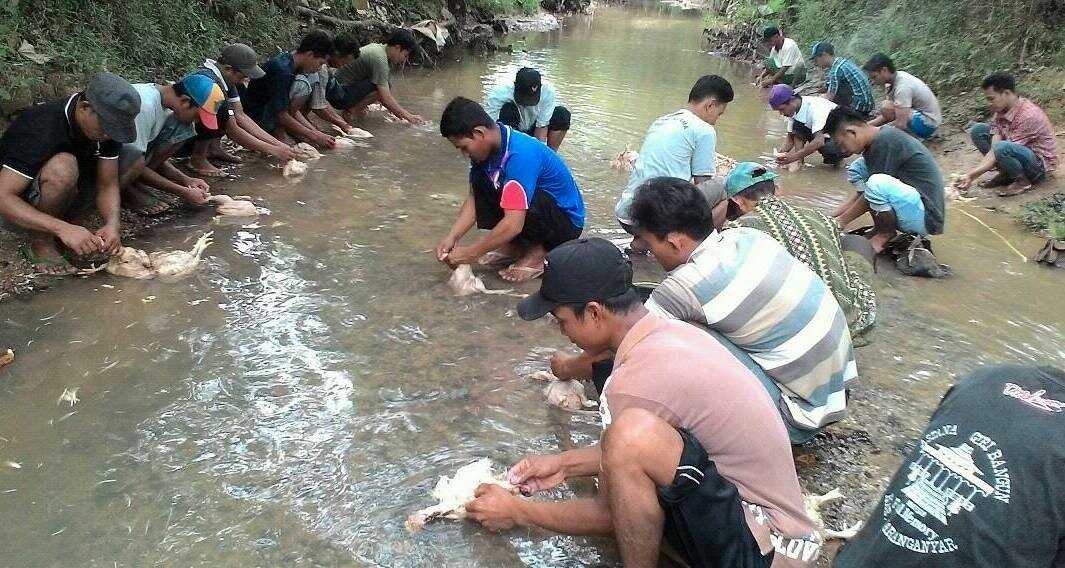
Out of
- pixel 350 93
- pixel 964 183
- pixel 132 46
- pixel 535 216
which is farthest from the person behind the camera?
pixel 350 93

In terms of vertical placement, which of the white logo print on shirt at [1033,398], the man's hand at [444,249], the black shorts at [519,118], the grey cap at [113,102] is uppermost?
the white logo print on shirt at [1033,398]

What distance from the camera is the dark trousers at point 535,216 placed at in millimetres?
4254

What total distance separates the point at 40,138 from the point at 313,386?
204 centimetres

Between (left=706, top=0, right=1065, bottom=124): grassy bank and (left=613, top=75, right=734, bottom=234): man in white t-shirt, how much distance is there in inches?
213

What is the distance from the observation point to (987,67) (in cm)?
901

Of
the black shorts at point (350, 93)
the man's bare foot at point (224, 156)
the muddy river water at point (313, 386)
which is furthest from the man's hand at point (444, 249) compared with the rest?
the black shorts at point (350, 93)

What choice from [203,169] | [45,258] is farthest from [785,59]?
[45,258]

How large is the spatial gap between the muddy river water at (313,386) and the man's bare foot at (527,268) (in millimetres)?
104

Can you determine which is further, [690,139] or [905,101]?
[905,101]

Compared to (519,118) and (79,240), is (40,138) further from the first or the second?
(519,118)

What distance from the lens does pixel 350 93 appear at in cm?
742

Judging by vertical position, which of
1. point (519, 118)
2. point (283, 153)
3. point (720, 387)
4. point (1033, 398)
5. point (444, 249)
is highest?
point (1033, 398)

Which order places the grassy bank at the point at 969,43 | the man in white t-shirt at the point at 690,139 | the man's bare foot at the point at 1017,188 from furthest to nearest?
the grassy bank at the point at 969,43 → the man's bare foot at the point at 1017,188 → the man in white t-shirt at the point at 690,139

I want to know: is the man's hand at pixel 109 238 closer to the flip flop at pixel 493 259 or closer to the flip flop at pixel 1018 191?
the flip flop at pixel 493 259
